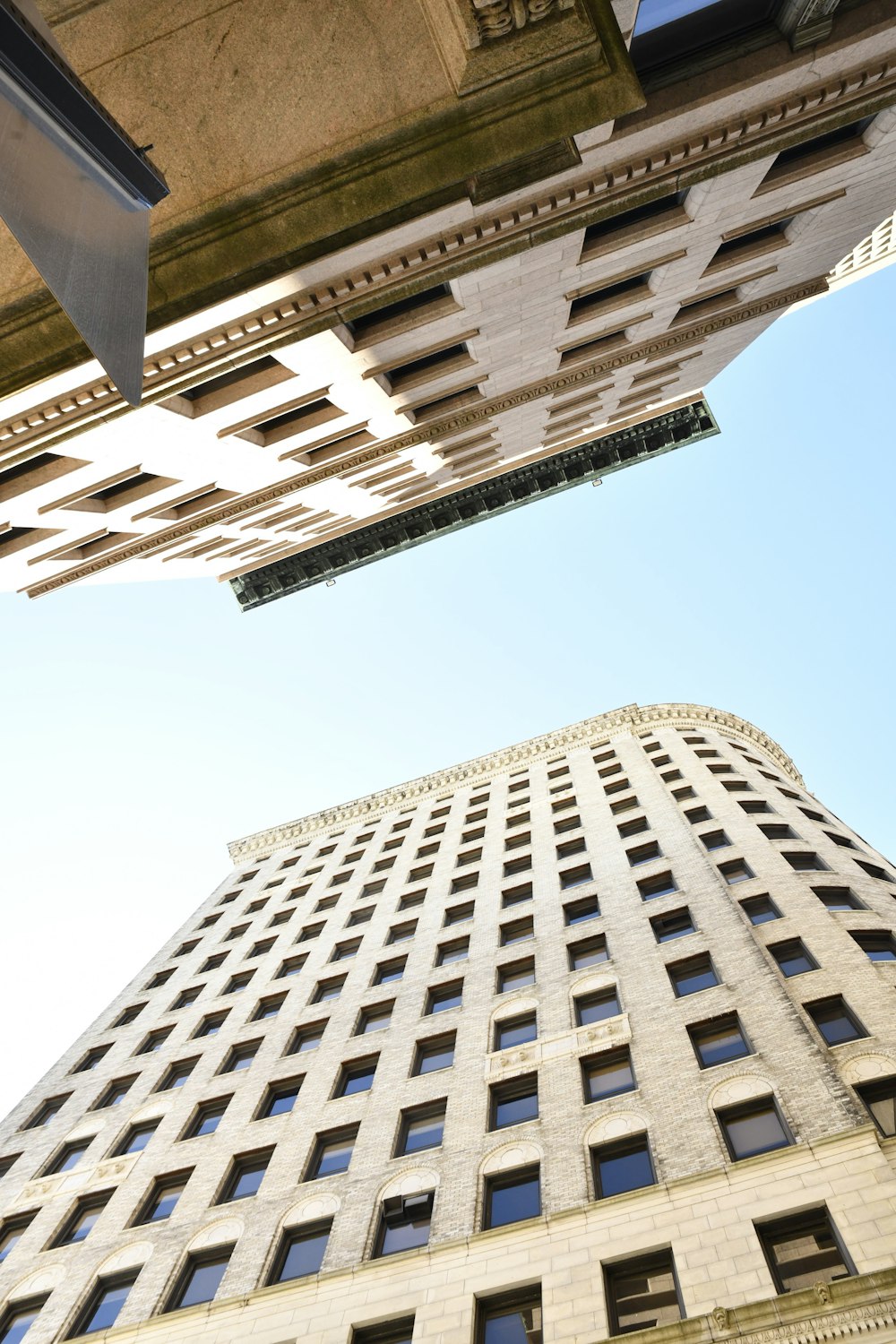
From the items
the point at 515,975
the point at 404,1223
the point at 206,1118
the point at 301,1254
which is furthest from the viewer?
the point at 515,975

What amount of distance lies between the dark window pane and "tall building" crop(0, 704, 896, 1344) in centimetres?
7

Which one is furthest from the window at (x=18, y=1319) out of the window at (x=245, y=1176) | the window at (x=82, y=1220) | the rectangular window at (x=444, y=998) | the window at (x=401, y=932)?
the window at (x=401, y=932)

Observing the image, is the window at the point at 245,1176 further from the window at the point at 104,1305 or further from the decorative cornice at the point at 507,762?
the decorative cornice at the point at 507,762

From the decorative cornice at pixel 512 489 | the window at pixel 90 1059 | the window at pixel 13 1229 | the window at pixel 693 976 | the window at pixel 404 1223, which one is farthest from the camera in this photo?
the decorative cornice at pixel 512 489

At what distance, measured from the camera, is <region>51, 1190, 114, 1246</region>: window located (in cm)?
2259

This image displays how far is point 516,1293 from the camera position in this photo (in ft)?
50.3

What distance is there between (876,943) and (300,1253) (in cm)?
1585

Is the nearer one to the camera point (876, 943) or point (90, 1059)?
point (876, 943)

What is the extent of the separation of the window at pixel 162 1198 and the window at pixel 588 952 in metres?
12.1

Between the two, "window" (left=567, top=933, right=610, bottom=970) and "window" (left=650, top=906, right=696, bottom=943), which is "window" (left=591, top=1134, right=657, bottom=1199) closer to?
"window" (left=567, top=933, right=610, bottom=970)

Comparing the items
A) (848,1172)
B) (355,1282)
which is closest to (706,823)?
(848,1172)

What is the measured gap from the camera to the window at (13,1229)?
23.2 metres

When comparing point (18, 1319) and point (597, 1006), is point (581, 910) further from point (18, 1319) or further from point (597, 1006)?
point (18, 1319)

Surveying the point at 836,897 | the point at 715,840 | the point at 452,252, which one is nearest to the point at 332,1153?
the point at 836,897
